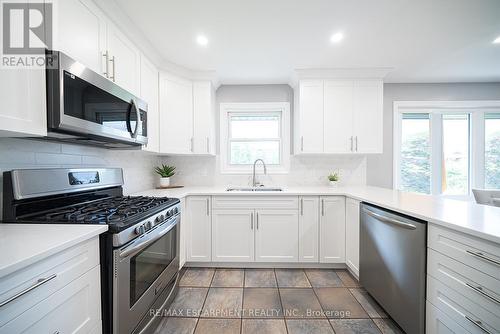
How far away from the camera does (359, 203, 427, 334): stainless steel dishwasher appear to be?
1.23 meters

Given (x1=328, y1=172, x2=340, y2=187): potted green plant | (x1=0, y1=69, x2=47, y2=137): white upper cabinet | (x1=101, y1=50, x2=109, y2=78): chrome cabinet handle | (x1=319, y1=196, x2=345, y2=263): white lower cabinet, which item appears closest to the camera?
(x1=0, y1=69, x2=47, y2=137): white upper cabinet

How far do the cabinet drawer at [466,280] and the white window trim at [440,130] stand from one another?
86.4 inches

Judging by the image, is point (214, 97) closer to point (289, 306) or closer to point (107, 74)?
point (107, 74)

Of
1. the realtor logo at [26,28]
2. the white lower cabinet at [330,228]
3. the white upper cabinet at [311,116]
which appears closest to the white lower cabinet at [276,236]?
the white lower cabinet at [330,228]

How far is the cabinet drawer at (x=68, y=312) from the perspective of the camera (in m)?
0.66

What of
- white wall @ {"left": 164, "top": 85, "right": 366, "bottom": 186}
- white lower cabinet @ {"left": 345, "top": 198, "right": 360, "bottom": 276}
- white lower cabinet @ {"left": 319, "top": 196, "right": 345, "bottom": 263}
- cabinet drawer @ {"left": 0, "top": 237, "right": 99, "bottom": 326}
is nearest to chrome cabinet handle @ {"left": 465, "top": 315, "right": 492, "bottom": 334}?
white lower cabinet @ {"left": 345, "top": 198, "right": 360, "bottom": 276}

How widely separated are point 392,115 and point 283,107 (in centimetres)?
168

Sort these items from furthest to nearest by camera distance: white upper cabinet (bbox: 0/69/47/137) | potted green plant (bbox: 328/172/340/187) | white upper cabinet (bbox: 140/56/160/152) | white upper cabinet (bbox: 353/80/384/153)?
1. potted green plant (bbox: 328/172/340/187)
2. white upper cabinet (bbox: 353/80/384/153)
3. white upper cabinet (bbox: 140/56/160/152)
4. white upper cabinet (bbox: 0/69/47/137)

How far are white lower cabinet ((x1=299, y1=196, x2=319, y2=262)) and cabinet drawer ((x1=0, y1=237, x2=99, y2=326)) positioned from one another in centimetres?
193

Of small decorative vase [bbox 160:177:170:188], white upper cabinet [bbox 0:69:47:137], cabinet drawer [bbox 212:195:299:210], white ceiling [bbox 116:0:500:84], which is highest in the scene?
white ceiling [bbox 116:0:500:84]

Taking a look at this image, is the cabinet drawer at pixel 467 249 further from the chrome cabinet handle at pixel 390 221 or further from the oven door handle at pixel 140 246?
the oven door handle at pixel 140 246

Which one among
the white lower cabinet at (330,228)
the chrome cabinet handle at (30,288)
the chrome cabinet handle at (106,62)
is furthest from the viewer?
the white lower cabinet at (330,228)

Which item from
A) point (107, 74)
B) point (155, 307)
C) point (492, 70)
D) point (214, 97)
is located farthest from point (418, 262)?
point (492, 70)

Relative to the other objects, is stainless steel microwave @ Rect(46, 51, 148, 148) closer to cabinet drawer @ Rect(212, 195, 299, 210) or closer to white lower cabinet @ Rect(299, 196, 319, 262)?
cabinet drawer @ Rect(212, 195, 299, 210)
